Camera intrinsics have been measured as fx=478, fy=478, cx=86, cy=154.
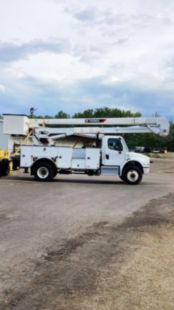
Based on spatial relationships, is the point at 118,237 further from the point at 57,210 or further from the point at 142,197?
the point at 142,197

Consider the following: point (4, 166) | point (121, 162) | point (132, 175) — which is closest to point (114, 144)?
point (121, 162)

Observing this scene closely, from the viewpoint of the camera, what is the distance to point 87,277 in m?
6.57

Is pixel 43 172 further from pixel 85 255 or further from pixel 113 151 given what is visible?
pixel 85 255

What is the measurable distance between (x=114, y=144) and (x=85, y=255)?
1662cm

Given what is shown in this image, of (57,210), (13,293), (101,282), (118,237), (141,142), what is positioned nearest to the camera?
(13,293)

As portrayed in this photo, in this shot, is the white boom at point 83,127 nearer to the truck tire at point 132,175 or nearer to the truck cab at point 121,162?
the truck cab at point 121,162

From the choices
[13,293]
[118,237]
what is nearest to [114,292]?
[13,293]

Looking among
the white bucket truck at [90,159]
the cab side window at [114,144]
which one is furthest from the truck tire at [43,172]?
the cab side window at [114,144]

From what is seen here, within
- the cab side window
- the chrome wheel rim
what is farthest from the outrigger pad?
the chrome wheel rim

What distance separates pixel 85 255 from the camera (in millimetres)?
7895

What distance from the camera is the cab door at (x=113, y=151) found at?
24.0 metres

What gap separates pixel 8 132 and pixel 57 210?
45.6 feet

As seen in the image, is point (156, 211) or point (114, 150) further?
point (114, 150)

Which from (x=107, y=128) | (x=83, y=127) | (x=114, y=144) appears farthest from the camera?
(x=83, y=127)
